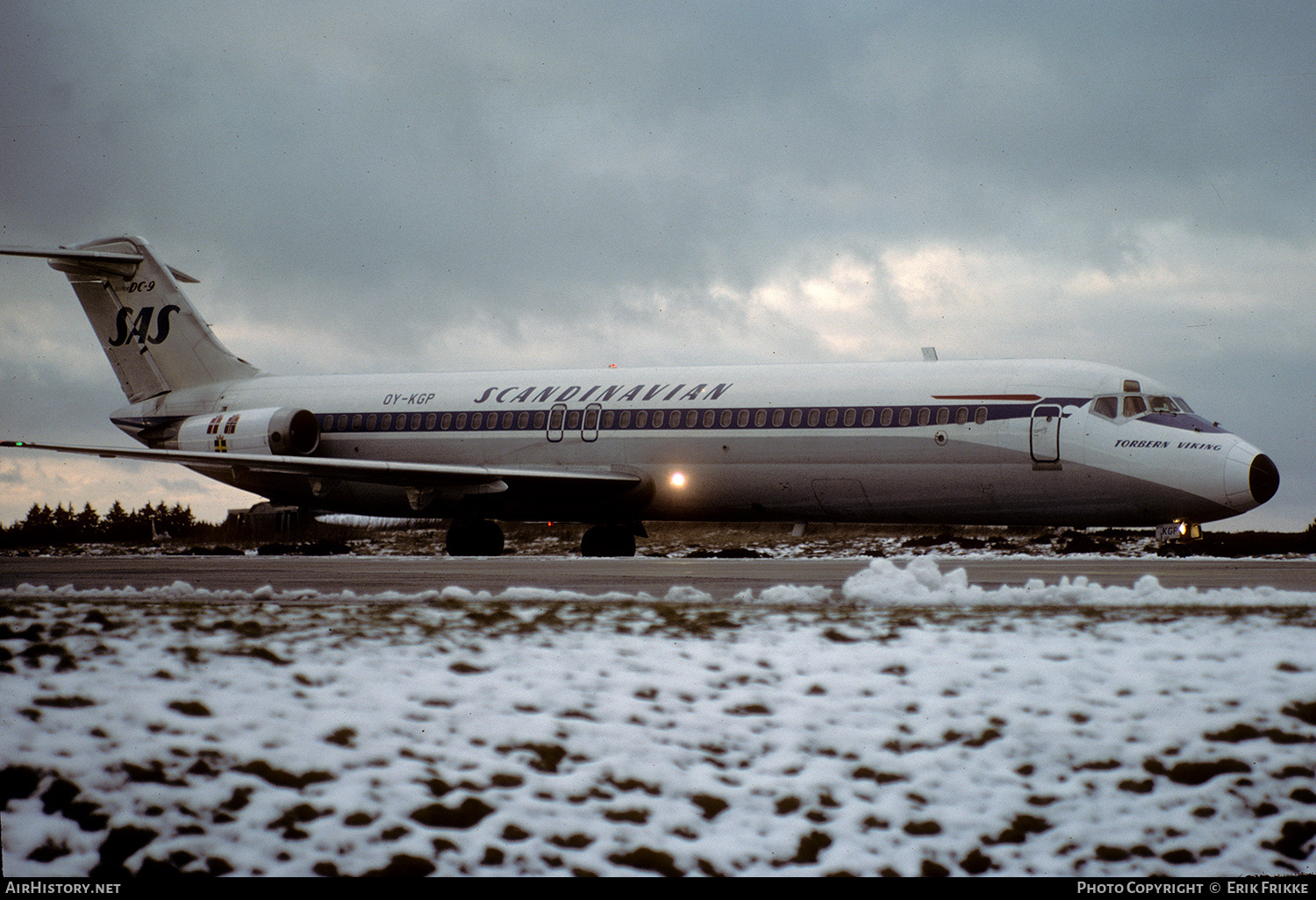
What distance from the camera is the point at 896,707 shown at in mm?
6703

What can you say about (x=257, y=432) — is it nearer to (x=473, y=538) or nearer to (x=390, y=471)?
(x=390, y=471)

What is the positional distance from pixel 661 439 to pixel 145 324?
15.0m

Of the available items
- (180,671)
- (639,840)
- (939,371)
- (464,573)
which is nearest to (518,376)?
(939,371)

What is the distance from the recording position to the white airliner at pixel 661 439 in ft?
63.8

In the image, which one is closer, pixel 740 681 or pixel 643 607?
pixel 740 681

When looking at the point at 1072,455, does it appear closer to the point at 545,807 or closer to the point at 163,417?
the point at 545,807

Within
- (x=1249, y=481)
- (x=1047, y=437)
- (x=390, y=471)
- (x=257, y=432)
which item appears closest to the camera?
(x=1249, y=481)

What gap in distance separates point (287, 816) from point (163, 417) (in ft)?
86.5

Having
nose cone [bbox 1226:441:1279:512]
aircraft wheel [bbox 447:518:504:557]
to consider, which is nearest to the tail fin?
aircraft wheel [bbox 447:518:504:557]

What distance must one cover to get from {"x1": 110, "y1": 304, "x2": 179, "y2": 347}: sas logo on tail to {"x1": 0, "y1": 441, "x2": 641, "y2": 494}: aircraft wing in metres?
6.59

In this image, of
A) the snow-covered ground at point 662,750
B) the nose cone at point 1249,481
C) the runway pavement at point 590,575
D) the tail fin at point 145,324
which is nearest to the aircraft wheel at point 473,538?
the runway pavement at point 590,575

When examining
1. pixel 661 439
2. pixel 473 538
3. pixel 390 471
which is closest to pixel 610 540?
pixel 473 538

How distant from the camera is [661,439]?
23.3 m

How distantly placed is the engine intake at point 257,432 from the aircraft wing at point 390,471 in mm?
1806
